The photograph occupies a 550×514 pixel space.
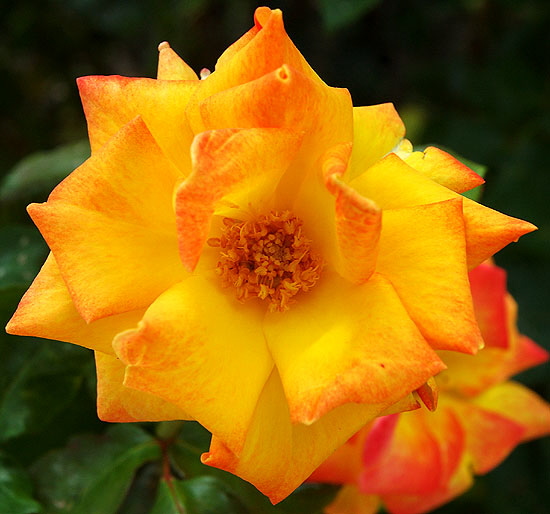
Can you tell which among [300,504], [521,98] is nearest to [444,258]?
Result: [300,504]

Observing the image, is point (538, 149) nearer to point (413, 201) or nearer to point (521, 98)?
point (521, 98)

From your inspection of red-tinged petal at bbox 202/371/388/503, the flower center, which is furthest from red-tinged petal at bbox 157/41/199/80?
red-tinged petal at bbox 202/371/388/503

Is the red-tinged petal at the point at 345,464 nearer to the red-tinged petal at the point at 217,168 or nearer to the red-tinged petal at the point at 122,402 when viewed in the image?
the red-tinged petal at the point at 122,402

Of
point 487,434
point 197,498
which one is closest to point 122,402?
point 197,498

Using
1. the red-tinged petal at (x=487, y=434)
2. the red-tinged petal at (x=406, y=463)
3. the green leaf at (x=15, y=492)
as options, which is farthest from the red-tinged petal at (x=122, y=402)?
the red-tinged petal at (x=487, y=434)

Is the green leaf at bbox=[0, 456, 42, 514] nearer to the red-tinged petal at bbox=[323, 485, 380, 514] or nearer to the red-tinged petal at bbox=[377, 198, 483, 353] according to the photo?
the red-tinged petal at bbox=[323, 485, 380, 514]
